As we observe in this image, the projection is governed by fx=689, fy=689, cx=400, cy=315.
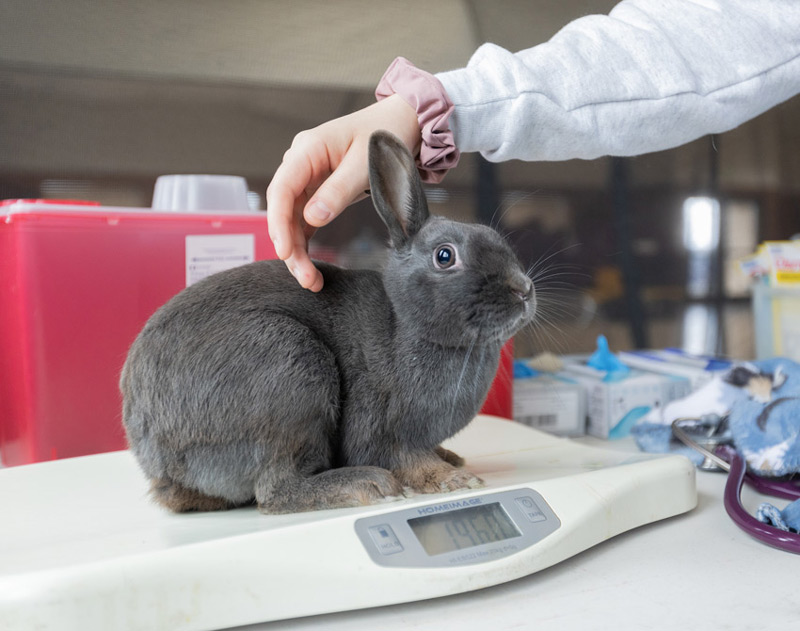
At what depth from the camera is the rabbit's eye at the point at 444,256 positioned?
75cm

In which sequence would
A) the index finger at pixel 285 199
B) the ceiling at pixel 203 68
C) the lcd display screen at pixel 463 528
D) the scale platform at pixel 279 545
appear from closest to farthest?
the scale platform at pixel 279 545
the lcd display screen at pixel 463 528
the index finger at pixel 285 199
the ceiling at pixel 203 68

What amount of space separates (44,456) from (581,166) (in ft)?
4.22

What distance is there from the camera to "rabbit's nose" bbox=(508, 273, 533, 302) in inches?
28.5

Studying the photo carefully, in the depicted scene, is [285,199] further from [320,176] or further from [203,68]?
[203,68]

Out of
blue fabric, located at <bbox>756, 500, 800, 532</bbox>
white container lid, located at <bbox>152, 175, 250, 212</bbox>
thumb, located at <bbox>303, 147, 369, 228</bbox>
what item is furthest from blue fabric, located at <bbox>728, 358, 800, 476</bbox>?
white container lid, located at <bbox>152, 175, 250, 212</bbox>

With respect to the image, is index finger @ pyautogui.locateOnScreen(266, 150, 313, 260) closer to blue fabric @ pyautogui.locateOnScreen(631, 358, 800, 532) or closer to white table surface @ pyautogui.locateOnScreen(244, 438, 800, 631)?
white table surface @ pyautogui.locateOnScreen(244, 438, 800, 631)

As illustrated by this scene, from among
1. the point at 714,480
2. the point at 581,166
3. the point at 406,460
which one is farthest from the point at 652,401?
the point at 406,460

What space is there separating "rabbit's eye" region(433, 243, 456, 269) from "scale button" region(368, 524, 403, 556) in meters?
0.28

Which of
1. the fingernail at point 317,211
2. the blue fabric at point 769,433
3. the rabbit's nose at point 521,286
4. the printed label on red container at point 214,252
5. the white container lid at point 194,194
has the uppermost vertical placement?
the white container lid at point 194,194

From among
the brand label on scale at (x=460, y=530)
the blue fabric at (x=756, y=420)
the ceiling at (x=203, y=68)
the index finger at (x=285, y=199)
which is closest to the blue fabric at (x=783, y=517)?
the blue fabric at (x=756, y=420)

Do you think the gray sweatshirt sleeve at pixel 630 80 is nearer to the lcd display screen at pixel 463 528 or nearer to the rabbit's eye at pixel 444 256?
the rabbit's eye at pixel 444 256

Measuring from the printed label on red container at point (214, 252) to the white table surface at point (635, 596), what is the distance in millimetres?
668

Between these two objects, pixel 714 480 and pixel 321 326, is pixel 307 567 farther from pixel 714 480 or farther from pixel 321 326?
pixel 714 480

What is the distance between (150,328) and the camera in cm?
73
